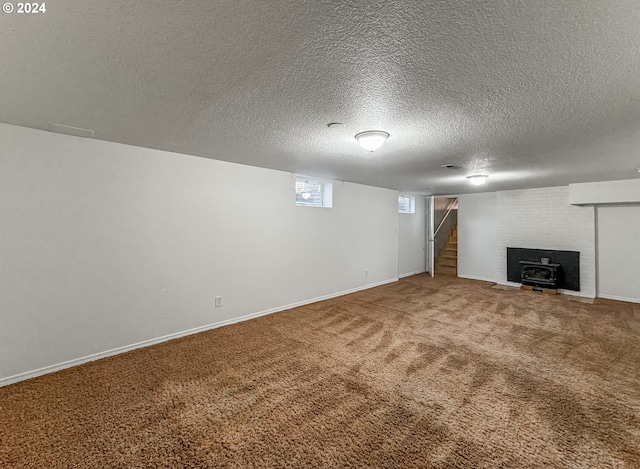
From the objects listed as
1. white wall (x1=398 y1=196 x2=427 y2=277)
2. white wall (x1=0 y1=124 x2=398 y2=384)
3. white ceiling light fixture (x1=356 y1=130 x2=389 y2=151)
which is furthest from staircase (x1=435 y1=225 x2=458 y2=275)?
white ceiling light fixture (x1=356 y1=130 x2=389 y2=151)

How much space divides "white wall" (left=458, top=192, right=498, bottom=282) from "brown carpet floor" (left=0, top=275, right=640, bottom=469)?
341 cm

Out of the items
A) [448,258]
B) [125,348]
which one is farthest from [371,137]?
[448,258]

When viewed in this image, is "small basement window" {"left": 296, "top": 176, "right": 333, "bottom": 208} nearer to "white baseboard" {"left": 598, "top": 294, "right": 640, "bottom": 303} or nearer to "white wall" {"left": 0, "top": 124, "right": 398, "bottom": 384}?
"white wall" {"left": 0, "top": 124, "right": 398, "bottom": 384}

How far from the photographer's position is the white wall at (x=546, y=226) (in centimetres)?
554

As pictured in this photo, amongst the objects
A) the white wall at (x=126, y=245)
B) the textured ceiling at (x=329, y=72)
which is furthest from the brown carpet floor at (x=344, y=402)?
the textured ceiling at (x=329, y=72)

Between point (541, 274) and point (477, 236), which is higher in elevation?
point (477, 236)

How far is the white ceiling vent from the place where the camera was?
247 cm

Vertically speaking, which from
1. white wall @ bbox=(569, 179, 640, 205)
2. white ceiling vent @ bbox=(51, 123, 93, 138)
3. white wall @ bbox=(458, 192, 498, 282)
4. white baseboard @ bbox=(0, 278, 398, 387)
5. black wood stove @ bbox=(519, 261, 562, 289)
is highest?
white ceiling vent @ bbox=(51, 123, 93, 138)

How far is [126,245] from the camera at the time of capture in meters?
3.04

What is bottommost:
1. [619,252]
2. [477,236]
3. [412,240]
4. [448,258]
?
[448,258]

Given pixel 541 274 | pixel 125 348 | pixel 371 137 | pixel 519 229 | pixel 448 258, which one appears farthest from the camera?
pixel 448 258

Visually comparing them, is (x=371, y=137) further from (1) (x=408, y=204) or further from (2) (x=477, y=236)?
(2) (x=477, y=236)

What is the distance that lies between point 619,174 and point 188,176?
21.8 feet

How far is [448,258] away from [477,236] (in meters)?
1.51
